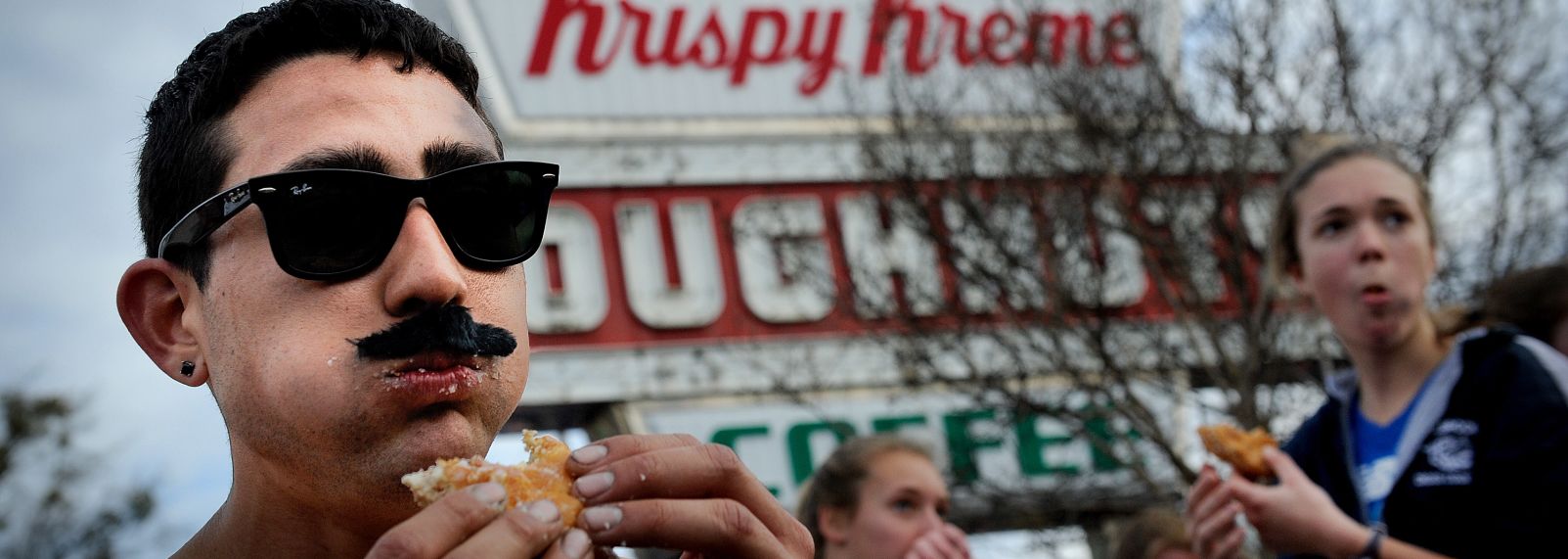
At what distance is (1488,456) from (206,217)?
7.65 ft

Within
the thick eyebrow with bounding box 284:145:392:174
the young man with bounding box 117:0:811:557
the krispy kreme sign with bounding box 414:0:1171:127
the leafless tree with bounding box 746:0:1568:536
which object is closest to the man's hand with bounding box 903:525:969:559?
the young man with bounding box 117:0:811:557

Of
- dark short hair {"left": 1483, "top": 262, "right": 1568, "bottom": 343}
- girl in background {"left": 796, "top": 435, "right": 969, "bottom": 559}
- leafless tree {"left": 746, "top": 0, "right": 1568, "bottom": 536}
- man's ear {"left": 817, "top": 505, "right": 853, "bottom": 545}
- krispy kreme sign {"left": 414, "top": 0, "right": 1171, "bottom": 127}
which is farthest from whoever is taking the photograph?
krispy kreme sign {"left": 414, "top": 0, "right": 1171, "bottom": 127}

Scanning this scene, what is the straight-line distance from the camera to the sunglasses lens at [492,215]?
152cm

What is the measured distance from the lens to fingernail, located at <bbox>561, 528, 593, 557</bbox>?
49.5 inches

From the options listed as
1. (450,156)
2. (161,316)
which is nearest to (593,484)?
(450,156)

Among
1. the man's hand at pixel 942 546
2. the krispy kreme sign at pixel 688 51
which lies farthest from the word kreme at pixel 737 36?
the man's hand at pixel 942 546

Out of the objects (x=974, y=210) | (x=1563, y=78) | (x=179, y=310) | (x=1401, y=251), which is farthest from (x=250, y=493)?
(x=1563, y=78)

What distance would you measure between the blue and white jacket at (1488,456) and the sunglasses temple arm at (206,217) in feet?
7.53

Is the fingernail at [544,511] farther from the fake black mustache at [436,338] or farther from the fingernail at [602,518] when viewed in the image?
the fake black mustache at [436,338]

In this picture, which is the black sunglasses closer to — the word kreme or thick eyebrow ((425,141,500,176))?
thick eyebrow ((425,141,500,176))

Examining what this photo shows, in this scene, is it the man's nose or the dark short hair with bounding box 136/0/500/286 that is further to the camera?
the dark short hair with bounding box 136/0/500/286

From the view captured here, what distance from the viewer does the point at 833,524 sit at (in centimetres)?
444

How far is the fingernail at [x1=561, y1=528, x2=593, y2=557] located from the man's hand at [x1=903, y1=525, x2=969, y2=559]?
9.07ft

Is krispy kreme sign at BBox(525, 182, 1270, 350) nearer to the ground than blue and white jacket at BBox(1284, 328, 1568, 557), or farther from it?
farther from it
